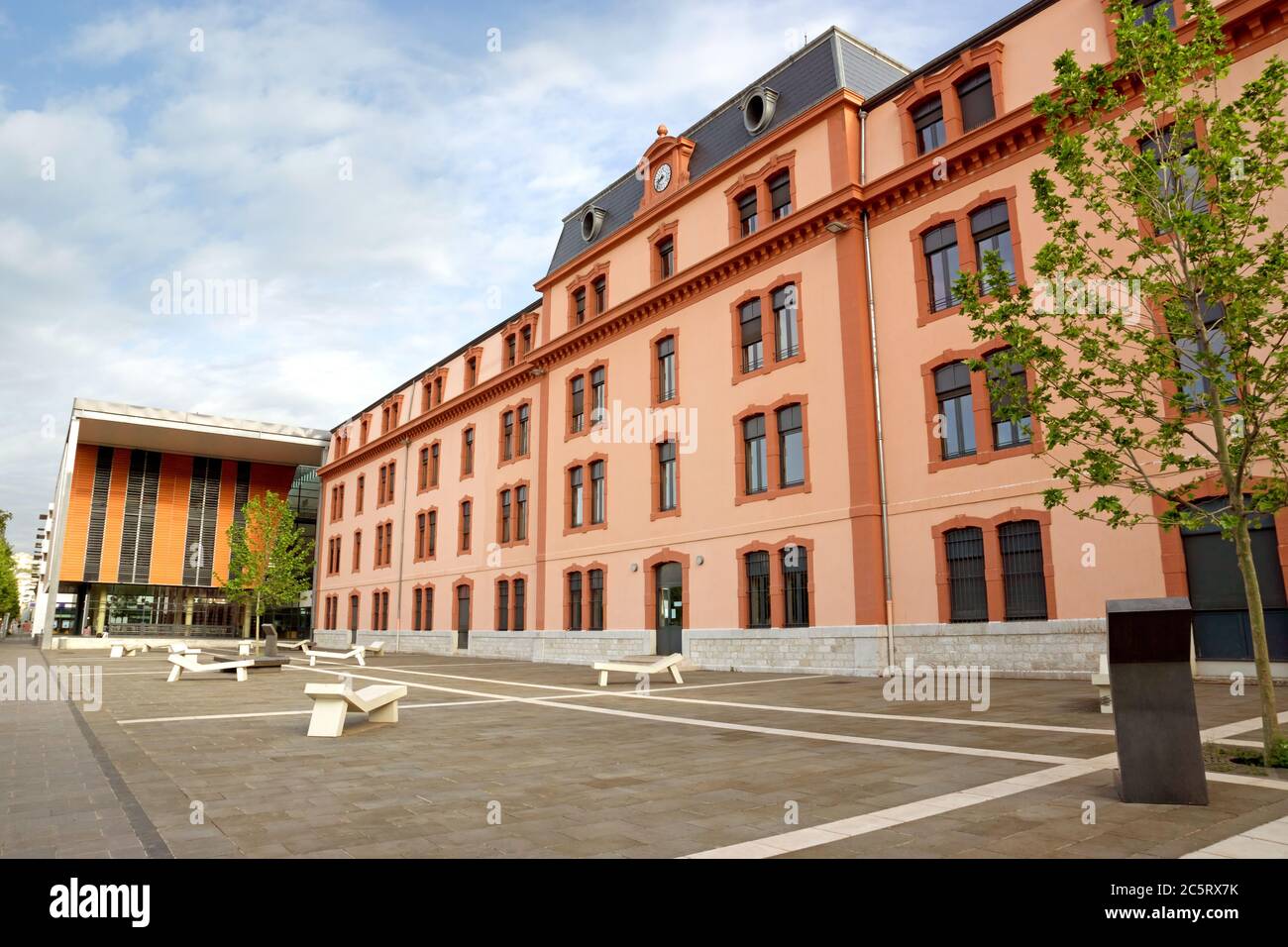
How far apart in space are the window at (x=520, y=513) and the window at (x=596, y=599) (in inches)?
215

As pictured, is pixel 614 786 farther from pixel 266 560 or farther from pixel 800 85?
pixel 266 560

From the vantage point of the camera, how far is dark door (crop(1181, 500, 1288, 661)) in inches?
531

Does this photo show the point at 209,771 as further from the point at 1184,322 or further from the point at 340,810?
the point at 1184,322

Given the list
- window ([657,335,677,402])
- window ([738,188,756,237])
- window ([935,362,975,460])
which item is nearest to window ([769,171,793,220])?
window ([738,188,756,237])

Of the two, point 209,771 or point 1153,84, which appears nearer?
point 209,771

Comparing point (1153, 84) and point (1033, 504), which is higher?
point (1153, 84)

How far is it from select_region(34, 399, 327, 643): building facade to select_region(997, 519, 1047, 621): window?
5042cm

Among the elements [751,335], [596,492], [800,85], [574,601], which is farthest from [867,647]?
[800,85]

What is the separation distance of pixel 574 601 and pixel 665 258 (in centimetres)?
1250

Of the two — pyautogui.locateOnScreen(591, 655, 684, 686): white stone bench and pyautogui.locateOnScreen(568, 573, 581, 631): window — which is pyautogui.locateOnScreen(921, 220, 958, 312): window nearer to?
pyautogui.locateOnScreen(591, 655, 684, 686): white stone bench

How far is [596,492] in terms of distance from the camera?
29.1 metres

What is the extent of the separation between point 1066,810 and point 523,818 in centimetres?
375
